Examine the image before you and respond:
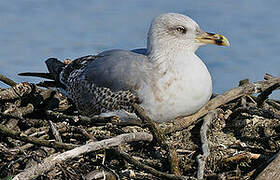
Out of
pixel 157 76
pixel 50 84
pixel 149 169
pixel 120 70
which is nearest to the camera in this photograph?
pixel 149 169

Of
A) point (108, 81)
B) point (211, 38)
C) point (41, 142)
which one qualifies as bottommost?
point (41, 142)

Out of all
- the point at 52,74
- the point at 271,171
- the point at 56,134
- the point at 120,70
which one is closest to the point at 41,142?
the point at 56,134

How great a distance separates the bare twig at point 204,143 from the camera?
4739 millimetres

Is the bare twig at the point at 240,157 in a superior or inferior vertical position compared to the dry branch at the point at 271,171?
inferior

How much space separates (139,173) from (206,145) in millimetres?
816

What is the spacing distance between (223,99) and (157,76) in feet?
3.20

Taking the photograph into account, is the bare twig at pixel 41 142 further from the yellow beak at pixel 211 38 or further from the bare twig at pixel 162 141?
the yellow beak at pixel 211 38

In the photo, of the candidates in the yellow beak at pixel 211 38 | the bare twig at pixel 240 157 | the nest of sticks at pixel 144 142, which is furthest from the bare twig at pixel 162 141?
the yellow beak at pixel 211 38

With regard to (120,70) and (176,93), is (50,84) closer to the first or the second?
(120,70)

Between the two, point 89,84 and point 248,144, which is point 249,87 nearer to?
point 248,144

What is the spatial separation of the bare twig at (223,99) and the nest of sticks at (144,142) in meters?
0.01

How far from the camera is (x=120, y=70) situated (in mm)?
5930

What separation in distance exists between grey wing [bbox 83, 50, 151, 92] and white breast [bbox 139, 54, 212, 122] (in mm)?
199

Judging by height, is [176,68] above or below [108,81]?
above
